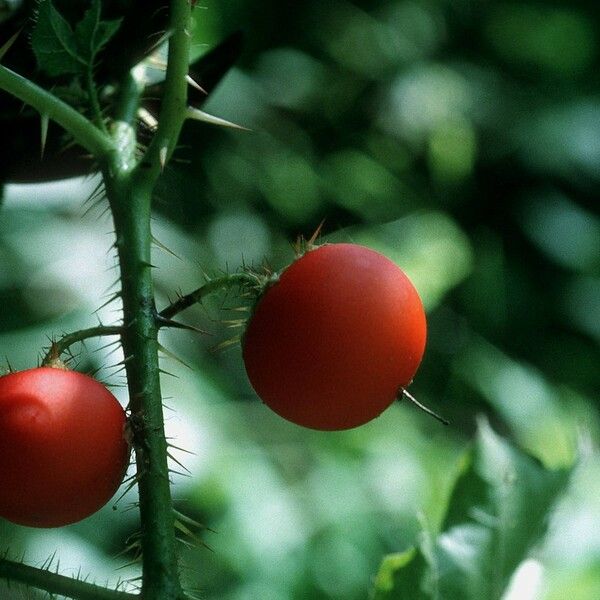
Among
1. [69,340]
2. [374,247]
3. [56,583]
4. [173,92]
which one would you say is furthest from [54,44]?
[374,247]

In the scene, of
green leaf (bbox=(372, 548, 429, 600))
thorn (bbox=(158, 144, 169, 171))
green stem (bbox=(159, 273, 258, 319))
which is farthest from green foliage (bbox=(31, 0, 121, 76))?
green leaf (bbox=(372, 548, 429, 600))

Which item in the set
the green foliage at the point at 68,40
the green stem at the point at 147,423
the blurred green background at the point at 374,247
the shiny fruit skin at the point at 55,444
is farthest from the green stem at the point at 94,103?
the blurred green background at the point at 374,247

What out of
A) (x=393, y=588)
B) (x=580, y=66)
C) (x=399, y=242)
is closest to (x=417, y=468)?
(x=399, y=242)

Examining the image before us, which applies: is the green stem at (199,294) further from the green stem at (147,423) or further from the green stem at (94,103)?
the green stem at (94,103)

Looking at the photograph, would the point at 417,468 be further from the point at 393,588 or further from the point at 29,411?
the point at 29,411

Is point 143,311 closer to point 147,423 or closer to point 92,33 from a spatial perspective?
point 147,423

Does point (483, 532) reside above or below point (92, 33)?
below

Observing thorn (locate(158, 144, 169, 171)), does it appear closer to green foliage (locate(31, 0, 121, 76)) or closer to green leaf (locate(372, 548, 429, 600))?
green foliage (locate(31, 0, 121, 76))
